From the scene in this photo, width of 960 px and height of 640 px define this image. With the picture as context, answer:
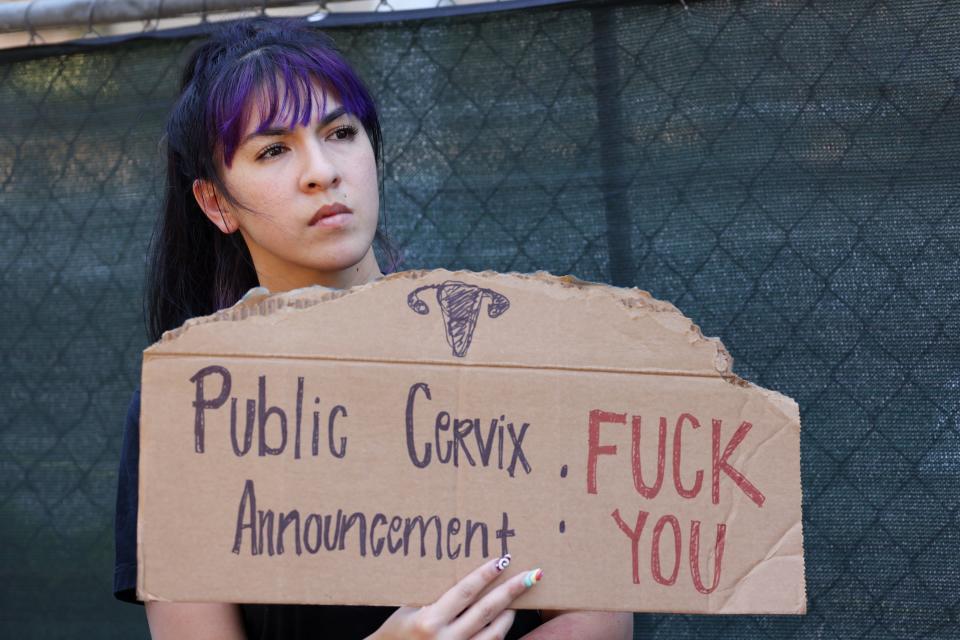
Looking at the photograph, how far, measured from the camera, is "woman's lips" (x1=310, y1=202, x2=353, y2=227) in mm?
1434

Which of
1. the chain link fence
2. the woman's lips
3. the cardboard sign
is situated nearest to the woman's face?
the woman's lips

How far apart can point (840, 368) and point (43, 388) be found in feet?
5.40

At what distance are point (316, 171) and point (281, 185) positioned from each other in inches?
2.3

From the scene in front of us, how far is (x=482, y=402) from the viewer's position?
48.1 inches

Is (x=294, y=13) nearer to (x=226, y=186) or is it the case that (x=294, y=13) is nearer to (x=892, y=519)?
(x=226, y=186)

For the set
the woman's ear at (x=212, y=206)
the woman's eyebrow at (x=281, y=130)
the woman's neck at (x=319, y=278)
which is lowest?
the woman's neck at (x=319, y=278)

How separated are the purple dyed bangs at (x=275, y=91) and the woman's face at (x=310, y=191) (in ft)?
0.04

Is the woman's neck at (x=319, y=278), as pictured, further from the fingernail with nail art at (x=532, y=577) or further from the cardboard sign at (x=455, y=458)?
the fingernail with nail art at (x=532, y=577)

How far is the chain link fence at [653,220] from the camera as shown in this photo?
73.9 inches

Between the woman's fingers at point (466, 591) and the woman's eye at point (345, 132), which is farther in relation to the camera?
the woman's eye at point (345, 132)

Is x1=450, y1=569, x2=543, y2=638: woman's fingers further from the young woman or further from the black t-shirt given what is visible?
the black t-shirt

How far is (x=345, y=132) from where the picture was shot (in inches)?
59.9

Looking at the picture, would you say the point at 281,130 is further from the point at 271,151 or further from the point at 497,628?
the point at 497,628

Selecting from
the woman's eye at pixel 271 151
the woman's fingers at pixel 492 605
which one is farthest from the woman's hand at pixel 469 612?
the woman's eye at pixel 271 151
